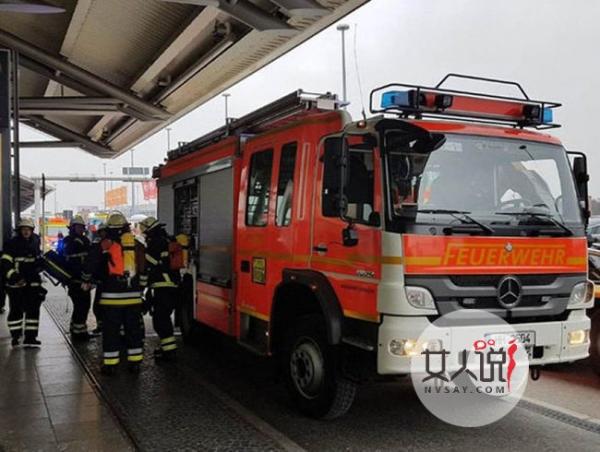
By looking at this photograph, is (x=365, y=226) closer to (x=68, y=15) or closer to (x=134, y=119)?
(x=68, y=15)

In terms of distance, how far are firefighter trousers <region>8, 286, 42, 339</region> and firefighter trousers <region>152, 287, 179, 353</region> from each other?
1.90 m

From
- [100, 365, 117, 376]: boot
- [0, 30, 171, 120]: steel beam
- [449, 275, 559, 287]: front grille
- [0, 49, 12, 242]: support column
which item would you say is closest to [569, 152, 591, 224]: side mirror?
[449, 275, 559, 287]: front grille

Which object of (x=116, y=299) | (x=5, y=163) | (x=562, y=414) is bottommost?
(x=562, y=414)

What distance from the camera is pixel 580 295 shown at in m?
4.61

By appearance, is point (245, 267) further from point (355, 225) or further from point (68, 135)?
point (68, 135)

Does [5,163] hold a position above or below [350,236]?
above

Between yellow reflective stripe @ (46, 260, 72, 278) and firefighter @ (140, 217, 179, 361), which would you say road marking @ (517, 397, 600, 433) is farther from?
yellow reflective stripe @ (46, 260, 72, 278)

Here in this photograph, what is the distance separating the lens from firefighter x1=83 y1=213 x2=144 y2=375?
20.9ft

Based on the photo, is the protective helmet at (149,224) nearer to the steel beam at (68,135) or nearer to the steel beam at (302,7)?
the steel beam at (302,7)

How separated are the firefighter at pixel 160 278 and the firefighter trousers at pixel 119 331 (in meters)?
0.27

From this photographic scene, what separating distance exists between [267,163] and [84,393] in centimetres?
272

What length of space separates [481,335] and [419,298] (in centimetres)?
52

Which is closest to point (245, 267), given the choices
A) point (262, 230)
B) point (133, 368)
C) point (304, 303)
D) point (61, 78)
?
point (262, 230)

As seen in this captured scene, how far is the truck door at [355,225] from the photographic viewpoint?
4172 millimetres
